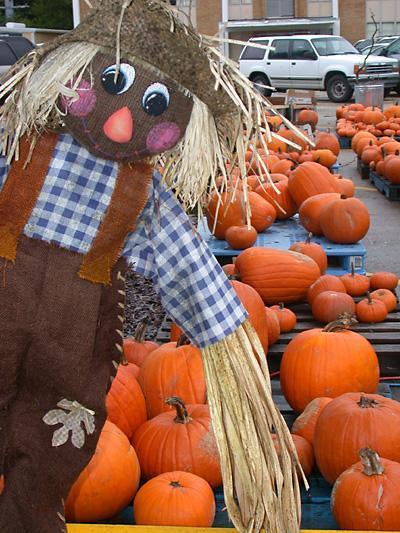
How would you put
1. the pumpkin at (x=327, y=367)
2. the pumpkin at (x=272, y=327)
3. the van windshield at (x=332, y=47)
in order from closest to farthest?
the pumpkin at (x=327, y=367) → the pumpkin at (x=272, y=327) → the van windshield at (x=332, y=47)

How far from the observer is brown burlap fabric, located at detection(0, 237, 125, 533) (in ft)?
6.67

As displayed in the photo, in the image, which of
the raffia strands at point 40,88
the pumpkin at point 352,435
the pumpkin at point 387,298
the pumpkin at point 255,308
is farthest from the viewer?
the pumpkin at point 387,298

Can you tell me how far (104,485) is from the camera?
247 cm

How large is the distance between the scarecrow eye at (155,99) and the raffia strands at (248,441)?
1.97 feet

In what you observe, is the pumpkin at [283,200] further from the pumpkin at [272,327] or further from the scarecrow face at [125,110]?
the scarecrow face at [125,110]

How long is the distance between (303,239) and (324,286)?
48.9 inches

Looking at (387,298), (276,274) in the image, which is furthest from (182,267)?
(387,298)

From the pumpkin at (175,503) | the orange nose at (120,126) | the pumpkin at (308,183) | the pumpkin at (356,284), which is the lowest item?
the pumpkin at (356,284)

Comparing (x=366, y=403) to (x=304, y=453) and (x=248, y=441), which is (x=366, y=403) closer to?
(x=304, y=453)

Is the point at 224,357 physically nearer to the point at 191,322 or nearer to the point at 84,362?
the point at 191,322

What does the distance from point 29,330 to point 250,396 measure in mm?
579

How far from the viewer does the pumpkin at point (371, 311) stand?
14.1 ft

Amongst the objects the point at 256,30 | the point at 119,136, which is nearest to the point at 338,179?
the point at 119,136

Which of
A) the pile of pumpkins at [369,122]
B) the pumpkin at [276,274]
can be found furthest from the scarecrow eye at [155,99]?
the pile of pumpkins at [369,122]
